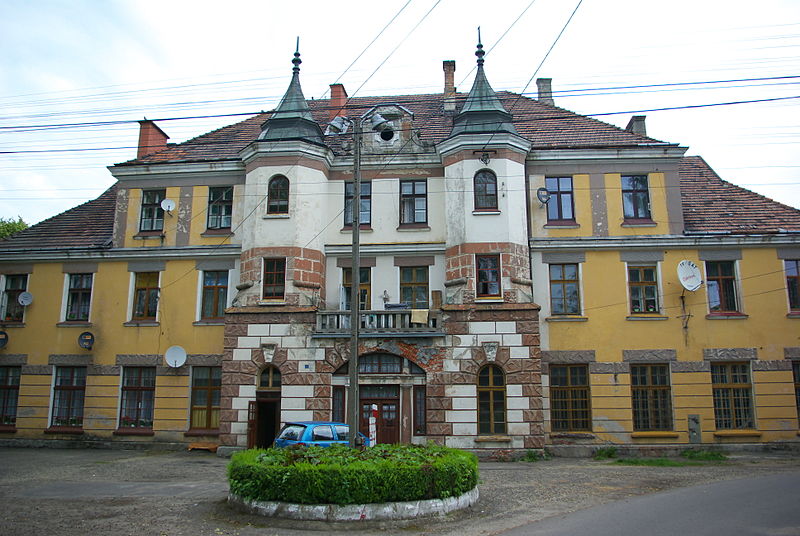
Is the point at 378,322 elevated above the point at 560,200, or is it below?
below

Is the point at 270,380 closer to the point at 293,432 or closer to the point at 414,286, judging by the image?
the point at 293,432

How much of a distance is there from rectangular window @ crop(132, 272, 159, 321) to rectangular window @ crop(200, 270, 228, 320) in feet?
6.87

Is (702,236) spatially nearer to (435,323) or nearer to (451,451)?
(435,323)

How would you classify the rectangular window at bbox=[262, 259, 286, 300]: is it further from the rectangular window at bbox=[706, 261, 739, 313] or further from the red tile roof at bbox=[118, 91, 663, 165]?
the rectangular window at bbox=[706, 261, 739, 313]

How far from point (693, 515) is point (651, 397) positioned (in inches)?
489

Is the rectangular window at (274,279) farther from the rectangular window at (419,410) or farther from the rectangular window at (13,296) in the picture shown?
the rectangular window at (13,296)

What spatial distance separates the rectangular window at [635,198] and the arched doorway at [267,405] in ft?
48.8

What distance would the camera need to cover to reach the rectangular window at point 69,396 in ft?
84.1

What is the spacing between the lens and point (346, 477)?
11.6 metres

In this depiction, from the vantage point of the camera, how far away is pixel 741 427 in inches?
917

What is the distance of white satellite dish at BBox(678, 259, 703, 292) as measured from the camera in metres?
23.3

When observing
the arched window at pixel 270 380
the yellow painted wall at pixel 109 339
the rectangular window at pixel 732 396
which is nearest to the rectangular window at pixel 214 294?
the yellow painted wall at pixel 109 339

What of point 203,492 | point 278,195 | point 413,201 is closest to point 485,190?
point 413,201

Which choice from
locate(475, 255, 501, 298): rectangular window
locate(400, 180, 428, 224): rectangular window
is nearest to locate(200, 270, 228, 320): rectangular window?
→ locate(400, 180, 428, 224): rectangular window
